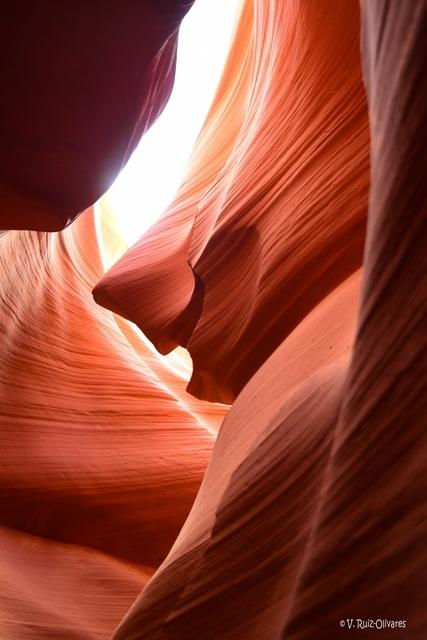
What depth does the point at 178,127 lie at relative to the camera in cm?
688

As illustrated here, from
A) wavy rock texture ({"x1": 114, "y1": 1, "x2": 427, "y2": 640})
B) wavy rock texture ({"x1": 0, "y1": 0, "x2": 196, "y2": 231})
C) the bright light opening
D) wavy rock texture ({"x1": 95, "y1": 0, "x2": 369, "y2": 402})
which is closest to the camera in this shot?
wavy rock texture ({"x1": 114, "y1": 1, "x2": 427, "y2": 640})

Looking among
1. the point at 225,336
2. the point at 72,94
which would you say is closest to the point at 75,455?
the point at 225,336

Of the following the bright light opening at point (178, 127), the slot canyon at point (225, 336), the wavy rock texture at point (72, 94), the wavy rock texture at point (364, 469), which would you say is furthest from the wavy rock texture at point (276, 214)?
the bright light opening at point (178, 127)

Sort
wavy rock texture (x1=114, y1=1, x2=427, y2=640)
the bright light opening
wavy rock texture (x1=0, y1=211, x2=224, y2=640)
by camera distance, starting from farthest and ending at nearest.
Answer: the bright light opening, wavy rock texture (x1=0, y1=211, x2=224, y2=640), wavy rock texture (x1=114, y1=1, x2=427, y2=640)

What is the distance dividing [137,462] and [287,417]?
2.16 meters

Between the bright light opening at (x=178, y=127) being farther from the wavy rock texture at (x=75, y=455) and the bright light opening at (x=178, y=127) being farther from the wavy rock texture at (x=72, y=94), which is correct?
the wavy rock texture at (x=72, y=94)

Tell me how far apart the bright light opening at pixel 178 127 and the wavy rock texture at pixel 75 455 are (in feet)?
7.24

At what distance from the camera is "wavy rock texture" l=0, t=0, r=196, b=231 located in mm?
1913

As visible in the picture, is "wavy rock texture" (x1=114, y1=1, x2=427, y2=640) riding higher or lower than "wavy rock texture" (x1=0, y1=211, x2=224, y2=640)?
higher

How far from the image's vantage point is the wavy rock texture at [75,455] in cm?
261

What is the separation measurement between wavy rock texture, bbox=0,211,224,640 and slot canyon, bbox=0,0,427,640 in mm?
11

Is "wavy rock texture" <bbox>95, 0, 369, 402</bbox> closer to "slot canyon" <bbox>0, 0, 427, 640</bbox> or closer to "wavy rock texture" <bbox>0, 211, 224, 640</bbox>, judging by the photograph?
"slot canyon" <bbox>0, 0, 427, 640</bbox>

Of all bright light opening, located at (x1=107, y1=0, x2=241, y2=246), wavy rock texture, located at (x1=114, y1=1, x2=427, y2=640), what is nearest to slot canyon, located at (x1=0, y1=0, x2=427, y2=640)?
wavy rock texture, located at (x1=114, y1=1, x2=427, y2=640)

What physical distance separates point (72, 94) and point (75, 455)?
5.23 feet
